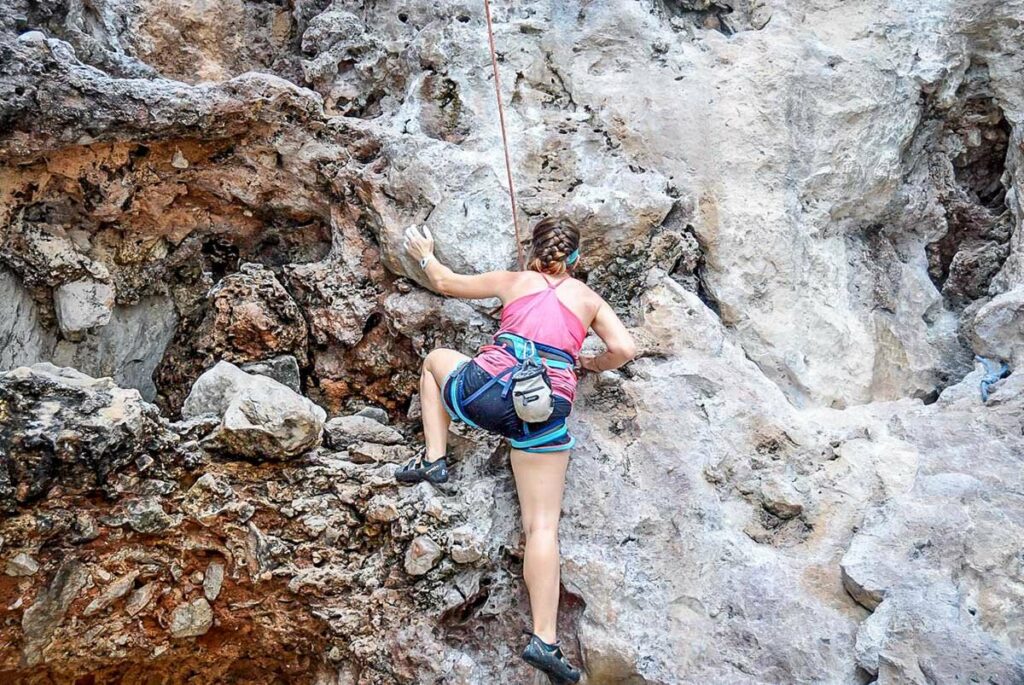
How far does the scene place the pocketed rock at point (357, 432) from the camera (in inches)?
144

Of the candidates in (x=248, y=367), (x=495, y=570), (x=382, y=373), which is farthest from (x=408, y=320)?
(x=495, y=570)

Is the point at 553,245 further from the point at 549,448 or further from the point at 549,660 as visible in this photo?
the point at 549,660

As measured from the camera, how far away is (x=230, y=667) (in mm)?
3670

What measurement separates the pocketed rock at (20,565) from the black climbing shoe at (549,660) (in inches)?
70.6

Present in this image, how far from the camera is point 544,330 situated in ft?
11.0

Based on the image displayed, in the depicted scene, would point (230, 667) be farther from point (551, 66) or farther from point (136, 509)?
point (551, 66)

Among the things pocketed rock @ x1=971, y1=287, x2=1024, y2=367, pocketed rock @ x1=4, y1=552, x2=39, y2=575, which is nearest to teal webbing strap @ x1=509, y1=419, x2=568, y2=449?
pocketed rock @ x1=4, y1=552, x2=39, y2=575

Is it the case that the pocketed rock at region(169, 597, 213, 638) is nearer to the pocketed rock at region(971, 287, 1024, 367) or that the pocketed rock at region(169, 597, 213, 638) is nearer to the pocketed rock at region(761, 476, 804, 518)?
Result: the pocketed rock at region(761, 476, 804, 518)

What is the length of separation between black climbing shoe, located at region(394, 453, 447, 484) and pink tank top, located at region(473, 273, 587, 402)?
1.53 ft

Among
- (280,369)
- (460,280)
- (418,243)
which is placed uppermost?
(418,243)

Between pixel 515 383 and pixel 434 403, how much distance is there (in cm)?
47

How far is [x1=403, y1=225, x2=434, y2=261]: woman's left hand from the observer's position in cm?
367

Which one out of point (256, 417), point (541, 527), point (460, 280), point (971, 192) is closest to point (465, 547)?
point (541, 527)

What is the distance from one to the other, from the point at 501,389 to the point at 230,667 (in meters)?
1.69
